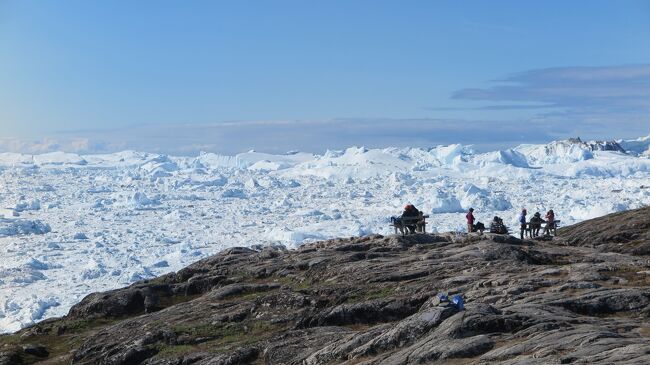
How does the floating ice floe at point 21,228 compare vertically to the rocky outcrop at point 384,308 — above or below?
below

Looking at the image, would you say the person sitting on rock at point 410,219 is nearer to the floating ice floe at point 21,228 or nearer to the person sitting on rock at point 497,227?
the person sitting on rock at point 497,227

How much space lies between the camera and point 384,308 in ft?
79.0

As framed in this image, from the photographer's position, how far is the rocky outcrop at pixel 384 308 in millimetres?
17250

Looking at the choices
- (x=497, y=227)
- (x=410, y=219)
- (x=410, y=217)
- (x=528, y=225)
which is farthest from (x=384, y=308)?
(x=528, y=225)

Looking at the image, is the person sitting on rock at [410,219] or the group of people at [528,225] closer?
the person sitting on rock at [410,219]

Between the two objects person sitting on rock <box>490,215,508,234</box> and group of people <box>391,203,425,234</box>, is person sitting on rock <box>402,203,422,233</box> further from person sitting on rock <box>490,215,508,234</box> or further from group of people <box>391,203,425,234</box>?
person sitting on rock <box>490,215,508,234</box>

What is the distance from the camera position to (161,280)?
37.8 m

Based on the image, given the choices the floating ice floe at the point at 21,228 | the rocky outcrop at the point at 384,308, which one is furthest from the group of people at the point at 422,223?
the floating ice floe at the point at 21,228

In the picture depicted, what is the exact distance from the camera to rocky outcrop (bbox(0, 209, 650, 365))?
17.2 metres

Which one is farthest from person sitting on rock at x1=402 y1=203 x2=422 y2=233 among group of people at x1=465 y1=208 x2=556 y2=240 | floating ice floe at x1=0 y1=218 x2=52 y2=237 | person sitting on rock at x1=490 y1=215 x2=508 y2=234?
floating ice floe at x1=0 y1=218 x2=52 y2=237

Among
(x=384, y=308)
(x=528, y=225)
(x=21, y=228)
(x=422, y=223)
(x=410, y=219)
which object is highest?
(x=410, y=219)

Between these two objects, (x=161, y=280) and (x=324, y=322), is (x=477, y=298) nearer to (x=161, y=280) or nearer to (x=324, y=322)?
(x=324, y=322)

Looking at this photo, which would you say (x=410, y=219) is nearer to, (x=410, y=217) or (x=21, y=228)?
(x=410, y=217)

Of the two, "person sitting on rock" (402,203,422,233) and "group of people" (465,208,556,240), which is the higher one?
"person sitting on rock" (402,203,422,233)
